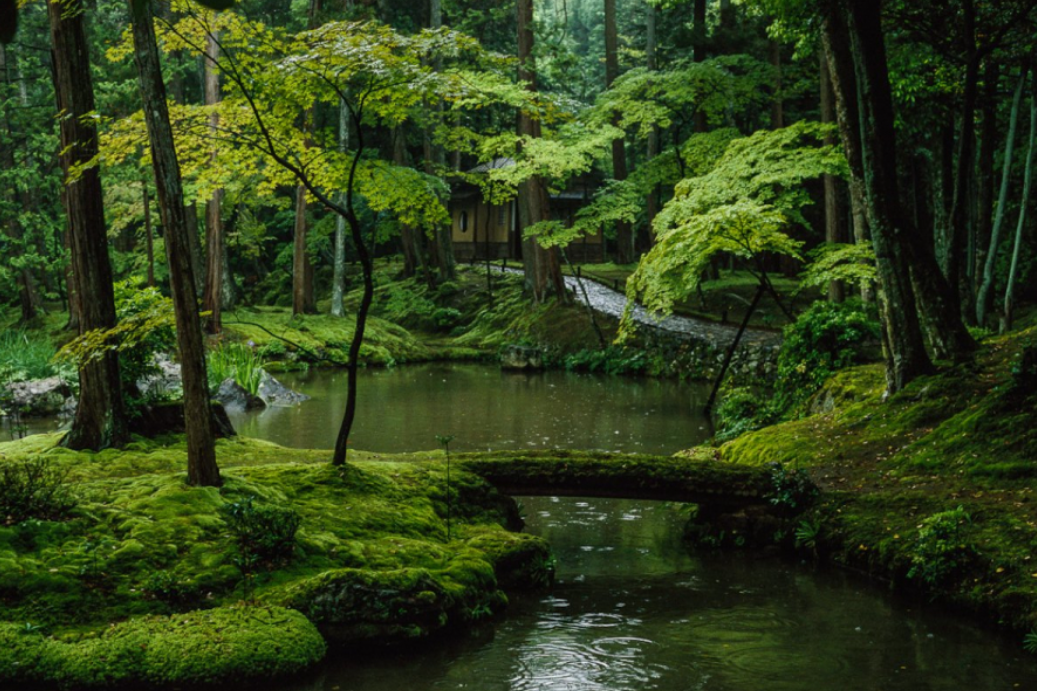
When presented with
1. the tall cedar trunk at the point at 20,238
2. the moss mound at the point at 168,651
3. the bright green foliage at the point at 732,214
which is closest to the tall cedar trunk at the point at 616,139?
the bright green foliage at the point at 732,214

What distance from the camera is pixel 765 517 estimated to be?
31.8 feet

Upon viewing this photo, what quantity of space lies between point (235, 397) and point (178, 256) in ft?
41.2

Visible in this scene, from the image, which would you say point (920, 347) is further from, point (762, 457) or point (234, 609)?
point (234, 609)

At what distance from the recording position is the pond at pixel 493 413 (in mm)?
15719

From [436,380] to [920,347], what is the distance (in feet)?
50.1

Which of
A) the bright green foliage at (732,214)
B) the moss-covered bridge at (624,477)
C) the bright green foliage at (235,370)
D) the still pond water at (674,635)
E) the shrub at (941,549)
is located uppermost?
the bright green foliage at (732,214)

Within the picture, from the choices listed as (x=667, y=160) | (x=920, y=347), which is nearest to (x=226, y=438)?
(x=920, y=347)

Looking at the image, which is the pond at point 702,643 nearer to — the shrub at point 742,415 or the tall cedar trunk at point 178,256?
the tall cedar trunk at point 178,256

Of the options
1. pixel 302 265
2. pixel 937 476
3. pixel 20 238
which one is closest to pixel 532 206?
pixel 302 265

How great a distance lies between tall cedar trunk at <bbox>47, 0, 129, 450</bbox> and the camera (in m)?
9.12

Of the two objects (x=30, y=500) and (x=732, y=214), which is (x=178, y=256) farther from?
(x=732, y=214)

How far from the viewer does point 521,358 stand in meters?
26.4

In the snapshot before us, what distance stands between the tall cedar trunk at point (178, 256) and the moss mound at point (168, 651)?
5.76ft

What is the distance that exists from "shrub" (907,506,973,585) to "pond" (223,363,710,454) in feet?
22.2
